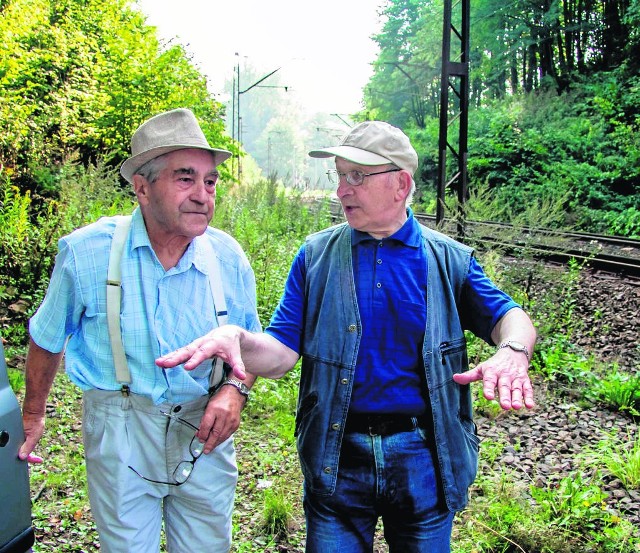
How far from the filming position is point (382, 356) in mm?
2289

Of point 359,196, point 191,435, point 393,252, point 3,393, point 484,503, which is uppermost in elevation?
point 359,196

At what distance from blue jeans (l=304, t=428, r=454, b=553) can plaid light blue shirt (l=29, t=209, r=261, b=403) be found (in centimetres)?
65

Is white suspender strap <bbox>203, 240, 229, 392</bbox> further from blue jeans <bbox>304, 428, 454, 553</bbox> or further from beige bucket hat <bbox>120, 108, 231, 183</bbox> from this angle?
blue jeans <bbox>304, 428, 454, 553</bbox>

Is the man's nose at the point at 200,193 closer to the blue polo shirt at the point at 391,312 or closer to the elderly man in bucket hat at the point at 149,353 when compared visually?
the elderly man in bucket hat at the point at 149,353

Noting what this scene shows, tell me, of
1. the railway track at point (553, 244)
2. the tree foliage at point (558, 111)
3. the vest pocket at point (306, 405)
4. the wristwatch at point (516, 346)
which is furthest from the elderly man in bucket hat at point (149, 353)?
the tree foliage at point (558, 111)

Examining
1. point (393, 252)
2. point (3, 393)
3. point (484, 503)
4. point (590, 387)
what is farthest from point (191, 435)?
point (590, 387)

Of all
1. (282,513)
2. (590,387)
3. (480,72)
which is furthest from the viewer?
(480,72)

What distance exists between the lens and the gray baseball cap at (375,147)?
7.63 ft

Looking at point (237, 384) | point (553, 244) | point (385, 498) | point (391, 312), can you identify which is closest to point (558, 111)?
point (553, 244)

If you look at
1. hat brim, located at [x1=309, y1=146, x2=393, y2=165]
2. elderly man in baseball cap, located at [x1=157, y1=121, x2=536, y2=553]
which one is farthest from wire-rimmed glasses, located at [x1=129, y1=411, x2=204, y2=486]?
hat brim, located at [x1=309, y1=146, x2=393, y2=165]

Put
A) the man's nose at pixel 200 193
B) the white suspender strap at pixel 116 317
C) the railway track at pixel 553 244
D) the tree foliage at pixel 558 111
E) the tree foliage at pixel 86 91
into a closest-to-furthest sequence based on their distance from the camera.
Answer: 1. the white suspender strap at pixel 116 317
2. the man's nose at pixel 200 193
3. the railway track at pixel 553 244
4. the tree foliage at pixel 86 91
5. the tree foliage at pixel 558 111

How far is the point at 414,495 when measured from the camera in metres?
2.24

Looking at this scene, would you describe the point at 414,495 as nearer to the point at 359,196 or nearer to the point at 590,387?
the point at 359,196

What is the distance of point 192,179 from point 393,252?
84 cm
